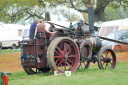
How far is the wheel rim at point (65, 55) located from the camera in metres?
8.47

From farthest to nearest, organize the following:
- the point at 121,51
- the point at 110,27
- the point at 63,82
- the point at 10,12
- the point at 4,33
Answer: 1. the point at 10,12
2. the point at 4,33
3. the point at 110,27
4. the point at 121,51
5. the point at 63,82

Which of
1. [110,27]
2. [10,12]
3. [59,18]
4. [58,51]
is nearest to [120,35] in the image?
[110,27]

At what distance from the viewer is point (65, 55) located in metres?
8.48

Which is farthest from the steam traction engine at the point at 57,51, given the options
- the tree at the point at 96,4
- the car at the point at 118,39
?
the tree at the point at 96,4

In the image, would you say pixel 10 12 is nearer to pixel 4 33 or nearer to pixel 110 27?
pixel 4 33

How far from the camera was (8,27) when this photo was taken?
2817cm

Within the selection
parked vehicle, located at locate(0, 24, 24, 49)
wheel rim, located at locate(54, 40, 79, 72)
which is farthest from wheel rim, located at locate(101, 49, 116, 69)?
parked vehicle, located at locate(0, 24, 24, 49)

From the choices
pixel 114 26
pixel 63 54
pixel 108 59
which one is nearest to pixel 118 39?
pixel 114 26

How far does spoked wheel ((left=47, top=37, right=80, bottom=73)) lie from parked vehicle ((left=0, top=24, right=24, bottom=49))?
779 inches

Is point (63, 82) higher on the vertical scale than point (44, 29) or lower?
lower

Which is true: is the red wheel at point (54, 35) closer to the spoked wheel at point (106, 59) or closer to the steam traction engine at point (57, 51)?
the steam traction engine at point (57, 51)

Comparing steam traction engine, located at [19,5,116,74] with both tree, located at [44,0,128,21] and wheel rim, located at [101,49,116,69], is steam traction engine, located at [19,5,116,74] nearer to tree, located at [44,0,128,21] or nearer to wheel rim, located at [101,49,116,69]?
wheel rim, located at [101,49,116,69]

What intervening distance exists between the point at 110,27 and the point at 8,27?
11168 mm

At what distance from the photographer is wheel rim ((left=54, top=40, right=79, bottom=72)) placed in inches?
333
